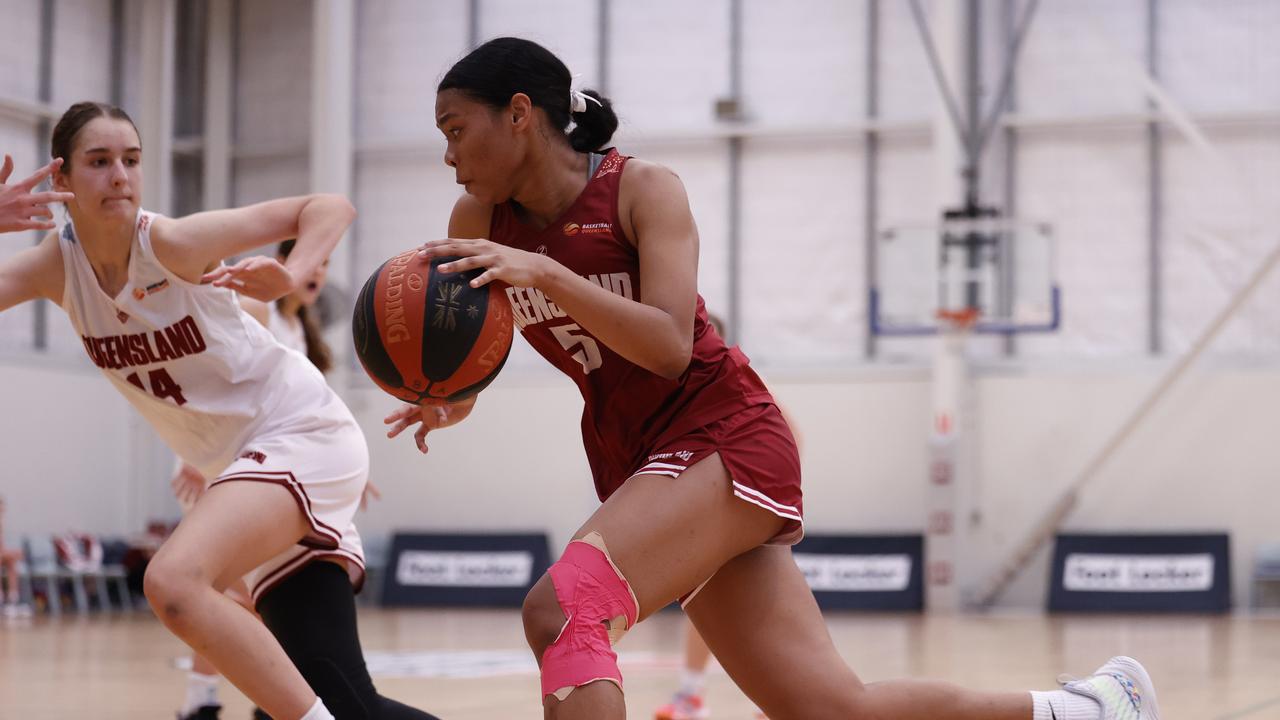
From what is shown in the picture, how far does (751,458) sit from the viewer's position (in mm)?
3098

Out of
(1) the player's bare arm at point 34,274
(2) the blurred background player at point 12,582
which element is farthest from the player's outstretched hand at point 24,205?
(2) the blurred background player at point 12,582

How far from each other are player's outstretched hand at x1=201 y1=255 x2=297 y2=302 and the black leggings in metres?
0.82

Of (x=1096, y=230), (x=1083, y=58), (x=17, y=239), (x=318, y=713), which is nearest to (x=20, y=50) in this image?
(x=17, y=239)

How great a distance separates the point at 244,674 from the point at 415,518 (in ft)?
48.0

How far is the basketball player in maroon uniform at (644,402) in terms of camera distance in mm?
2918

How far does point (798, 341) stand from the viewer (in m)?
17.2

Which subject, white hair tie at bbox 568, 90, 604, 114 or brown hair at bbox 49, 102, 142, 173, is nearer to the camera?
white hair tie at bbox 568, 90, 604, 114

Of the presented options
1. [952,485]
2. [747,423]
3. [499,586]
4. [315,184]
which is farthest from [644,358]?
[315,184]

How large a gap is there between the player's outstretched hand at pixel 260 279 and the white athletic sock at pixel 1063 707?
2.04 metres

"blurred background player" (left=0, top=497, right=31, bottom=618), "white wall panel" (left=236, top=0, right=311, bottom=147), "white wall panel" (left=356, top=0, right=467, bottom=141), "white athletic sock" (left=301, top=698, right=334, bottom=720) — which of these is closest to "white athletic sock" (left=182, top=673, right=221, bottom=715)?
"white athletic sock" (left=301, top=698, right=334, bottom=720)

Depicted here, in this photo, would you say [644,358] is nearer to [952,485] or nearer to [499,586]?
[952,485]

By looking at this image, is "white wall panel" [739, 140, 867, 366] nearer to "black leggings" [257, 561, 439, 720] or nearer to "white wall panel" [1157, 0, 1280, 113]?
"white wall panel" [1157, 0, 1280, 113]

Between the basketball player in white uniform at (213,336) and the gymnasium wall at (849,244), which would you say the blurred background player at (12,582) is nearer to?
the gymnasium wall at (849,244)

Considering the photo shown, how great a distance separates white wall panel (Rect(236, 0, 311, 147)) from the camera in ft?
62.1
